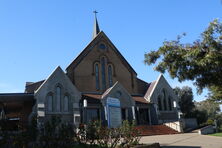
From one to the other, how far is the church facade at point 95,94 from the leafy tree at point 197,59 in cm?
1464

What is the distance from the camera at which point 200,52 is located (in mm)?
10398

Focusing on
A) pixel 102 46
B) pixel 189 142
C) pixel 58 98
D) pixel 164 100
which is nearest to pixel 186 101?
pixel 164 100

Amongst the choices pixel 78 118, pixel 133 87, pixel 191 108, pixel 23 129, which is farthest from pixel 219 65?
pixel 191 108

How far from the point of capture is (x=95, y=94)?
115ft

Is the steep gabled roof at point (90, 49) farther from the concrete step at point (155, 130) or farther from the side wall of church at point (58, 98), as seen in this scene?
the concrete step at point (155, 130)

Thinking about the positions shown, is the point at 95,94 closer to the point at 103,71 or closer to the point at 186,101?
the point at 103,71

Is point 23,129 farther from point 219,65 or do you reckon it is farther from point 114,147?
point 219,65

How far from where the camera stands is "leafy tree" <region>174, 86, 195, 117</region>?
48969mm

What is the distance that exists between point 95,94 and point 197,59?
25.7 metres

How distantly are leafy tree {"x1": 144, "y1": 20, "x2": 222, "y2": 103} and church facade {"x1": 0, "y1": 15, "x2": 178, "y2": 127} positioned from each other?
48.0 ft

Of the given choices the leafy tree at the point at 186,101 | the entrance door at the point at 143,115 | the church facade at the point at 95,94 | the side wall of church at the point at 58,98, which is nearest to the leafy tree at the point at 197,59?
the church facade at the point at 95,94

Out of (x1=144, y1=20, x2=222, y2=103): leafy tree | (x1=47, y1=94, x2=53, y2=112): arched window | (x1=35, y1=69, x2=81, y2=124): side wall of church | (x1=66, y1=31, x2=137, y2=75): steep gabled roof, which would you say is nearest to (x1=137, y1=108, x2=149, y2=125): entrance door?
(x1=66, y1=31, x2=137, y2=75): steep gabled roof

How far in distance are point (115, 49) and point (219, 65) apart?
31.1m

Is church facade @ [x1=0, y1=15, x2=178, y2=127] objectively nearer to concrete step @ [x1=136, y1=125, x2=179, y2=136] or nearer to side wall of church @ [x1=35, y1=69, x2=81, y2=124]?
side wall of church @ [x1=35, y1=69, x2=81, y2=124]
